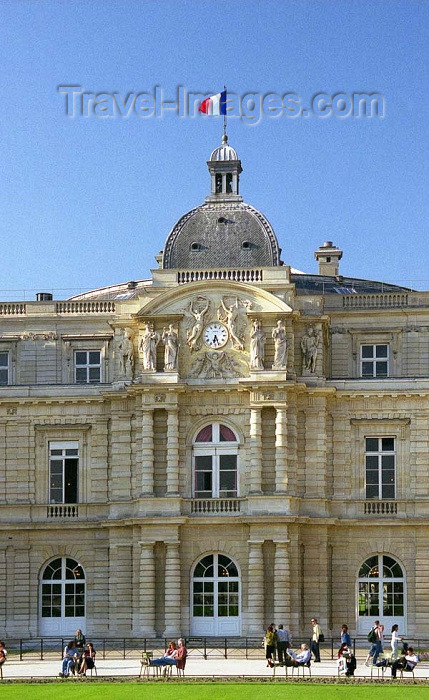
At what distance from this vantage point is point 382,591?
7019 cm

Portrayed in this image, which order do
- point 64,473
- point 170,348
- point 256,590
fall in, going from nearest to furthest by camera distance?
point 256,590 → point 170,348 → point 64,473

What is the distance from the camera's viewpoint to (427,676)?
5391cm

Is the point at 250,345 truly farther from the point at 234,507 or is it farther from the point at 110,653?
the point at 110,653

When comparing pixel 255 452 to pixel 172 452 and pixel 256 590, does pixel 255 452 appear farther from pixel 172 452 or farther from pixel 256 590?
pixel 256 590

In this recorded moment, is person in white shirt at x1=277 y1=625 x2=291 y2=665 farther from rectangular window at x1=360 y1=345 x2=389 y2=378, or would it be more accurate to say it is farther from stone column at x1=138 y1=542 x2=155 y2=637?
rectangular window at x1=360 y1=345 x2=389 y2=378

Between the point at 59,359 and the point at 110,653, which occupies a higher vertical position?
the point at 59,359

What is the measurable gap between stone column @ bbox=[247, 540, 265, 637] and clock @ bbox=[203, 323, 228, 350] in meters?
8.49

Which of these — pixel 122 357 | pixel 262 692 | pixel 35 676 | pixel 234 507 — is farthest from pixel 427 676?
pixel 122 357

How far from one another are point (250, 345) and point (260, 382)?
6.16 ft

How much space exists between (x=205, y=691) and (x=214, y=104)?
31862mm

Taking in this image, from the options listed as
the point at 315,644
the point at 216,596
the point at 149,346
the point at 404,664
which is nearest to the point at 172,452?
the point at 149,346

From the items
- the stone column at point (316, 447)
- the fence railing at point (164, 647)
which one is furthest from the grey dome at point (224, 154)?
the fence railing at point (164, 647)

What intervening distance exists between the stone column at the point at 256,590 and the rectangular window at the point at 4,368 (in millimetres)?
14735

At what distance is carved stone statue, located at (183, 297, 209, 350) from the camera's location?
230 ft
